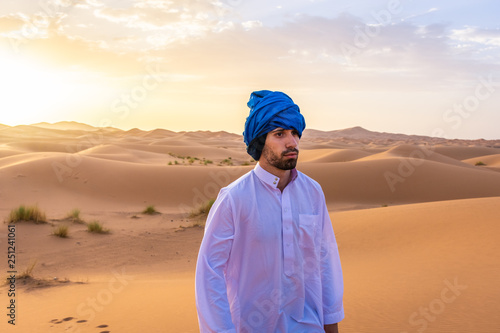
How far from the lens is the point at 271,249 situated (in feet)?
7.29

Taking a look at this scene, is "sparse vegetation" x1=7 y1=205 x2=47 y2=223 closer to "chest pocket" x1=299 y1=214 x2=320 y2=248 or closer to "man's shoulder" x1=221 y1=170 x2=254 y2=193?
"man's shoulder" x1=221 y1=170 x2=254 y2=193

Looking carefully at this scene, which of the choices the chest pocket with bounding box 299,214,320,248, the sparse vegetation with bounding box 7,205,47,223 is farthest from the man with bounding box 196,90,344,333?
the sparse vegetation with bounding box 7,205,47,223

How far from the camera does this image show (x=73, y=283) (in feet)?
23.3

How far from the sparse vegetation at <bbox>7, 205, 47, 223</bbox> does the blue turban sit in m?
10.6

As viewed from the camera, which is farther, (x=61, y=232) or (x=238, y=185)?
(x=61, y=232)

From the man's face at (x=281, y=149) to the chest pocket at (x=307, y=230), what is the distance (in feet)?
0.94

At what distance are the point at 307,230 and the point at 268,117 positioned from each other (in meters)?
0.65

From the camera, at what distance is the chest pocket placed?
2281mm

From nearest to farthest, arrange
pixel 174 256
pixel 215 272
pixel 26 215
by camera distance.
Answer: pixel 215 272
pixel 174 256
pixel 26 215

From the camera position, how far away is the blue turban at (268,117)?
7.70 feet

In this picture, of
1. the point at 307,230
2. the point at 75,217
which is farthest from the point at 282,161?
the point at 75,217

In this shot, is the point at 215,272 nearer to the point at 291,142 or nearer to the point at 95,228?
the point at 291,142

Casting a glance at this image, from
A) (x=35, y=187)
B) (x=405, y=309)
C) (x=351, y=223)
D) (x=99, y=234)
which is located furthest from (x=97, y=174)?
(x=405, y=309)

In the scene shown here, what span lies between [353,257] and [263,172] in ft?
21.8
